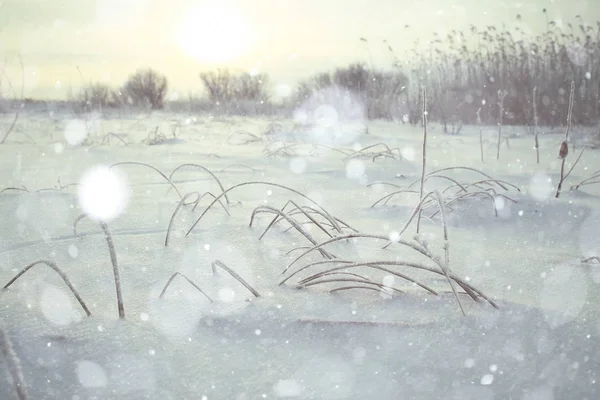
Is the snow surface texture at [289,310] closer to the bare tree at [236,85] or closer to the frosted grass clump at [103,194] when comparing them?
the frosted grass clump at [103,194]

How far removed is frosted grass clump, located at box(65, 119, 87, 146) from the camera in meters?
4.76

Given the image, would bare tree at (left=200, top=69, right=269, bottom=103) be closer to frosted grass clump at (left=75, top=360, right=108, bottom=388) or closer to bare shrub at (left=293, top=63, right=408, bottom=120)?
bare shrub at (left=293, top=63, right=408, bottom=120)

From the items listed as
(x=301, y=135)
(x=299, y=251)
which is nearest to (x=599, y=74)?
(x=301, y=135)

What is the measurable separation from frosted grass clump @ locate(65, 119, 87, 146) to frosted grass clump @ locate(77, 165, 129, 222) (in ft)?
5.66

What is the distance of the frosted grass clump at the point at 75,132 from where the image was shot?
15.6ft

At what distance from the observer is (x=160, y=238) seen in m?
1.55

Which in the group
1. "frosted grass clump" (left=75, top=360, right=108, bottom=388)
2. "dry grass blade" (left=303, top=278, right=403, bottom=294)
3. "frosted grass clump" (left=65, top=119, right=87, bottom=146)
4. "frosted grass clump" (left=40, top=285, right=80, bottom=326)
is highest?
"frosted grass clump" (left=65, top=119, right=87, bottom=146)

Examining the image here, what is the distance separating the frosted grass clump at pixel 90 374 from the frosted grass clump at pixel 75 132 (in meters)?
4.14

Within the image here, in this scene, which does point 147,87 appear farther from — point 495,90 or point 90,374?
point 90,374

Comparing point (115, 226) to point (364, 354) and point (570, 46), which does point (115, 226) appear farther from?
point (570, 46)

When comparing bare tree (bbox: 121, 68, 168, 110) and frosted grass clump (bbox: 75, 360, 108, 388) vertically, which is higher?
bare tree (bbox: 121, 68, 168, 110)

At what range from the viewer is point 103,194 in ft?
7.98

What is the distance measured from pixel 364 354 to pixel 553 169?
2.56 meters

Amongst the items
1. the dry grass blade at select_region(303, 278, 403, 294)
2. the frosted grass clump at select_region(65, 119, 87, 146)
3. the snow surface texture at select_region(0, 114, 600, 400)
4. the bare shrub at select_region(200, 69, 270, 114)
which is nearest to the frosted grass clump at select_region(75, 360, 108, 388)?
the snow surface texture at select_region(0, 114, 600, 400)
